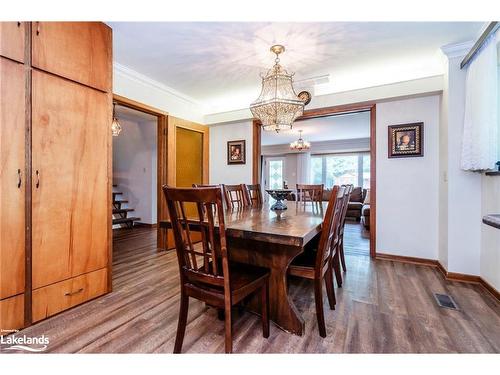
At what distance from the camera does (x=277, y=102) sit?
223cm

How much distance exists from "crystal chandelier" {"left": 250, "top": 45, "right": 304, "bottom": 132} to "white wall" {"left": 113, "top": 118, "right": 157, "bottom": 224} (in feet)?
10.9

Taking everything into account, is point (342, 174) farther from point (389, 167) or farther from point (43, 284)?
point (43, 284)

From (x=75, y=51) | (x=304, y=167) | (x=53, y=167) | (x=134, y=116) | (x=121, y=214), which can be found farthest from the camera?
(x=304, y=167)

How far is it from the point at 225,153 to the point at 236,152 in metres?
0.26

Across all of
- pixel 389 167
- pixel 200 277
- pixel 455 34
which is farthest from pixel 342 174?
pixel 200 277

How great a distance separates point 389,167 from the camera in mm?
3025

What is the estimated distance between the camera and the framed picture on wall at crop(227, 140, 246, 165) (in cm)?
405

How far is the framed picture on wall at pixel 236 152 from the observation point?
405 cm

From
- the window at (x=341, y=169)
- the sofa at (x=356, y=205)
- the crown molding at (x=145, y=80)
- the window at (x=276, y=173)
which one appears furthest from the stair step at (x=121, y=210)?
the window at (x=341, y=169)

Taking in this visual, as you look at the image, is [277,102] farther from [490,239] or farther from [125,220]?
[125,220]

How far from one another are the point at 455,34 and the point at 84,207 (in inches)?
144

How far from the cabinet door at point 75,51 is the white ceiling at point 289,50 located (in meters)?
0.24

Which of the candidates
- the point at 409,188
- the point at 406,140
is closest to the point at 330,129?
the point at 406,140
